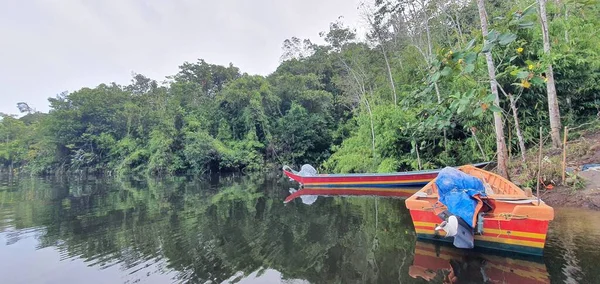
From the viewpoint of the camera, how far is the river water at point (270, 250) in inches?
149

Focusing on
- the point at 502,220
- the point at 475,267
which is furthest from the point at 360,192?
the point at 475,267

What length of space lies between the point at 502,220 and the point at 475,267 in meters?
0.78

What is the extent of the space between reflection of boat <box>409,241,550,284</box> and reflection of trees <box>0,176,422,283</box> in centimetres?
25

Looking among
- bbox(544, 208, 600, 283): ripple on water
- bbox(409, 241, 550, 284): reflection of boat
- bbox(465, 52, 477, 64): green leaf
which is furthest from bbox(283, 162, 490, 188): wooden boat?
bbox(465, 52, 477, 64): green leaf

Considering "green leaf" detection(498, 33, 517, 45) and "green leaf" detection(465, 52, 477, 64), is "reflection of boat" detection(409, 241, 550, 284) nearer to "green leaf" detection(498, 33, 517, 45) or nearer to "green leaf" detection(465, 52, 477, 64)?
"green leaf" detection(465, 52, 477, 64)

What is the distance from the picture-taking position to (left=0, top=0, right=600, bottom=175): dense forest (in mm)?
7738

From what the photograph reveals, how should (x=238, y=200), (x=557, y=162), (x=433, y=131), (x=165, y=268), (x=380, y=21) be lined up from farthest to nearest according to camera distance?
(x=380, y=21)
(x=433, y=131)
(x=238, y=200)
(x=557, y=162)
(x=165, y=268)

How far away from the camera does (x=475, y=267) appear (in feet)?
12.5

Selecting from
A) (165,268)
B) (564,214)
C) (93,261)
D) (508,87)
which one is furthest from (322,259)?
(508,87)

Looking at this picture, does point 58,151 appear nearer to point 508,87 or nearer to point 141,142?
point 141,142

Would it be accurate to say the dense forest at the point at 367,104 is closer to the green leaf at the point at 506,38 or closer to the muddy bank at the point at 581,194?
the green leaf at the point at 506,38

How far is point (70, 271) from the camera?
4.50 metres

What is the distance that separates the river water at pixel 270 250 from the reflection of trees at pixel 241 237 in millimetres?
21

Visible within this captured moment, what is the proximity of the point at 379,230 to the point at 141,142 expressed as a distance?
2844 centimetres
